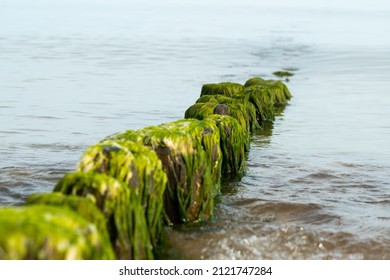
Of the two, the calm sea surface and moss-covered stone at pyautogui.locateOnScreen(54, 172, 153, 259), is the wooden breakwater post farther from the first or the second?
the calm sea surface

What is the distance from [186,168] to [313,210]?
1.45 m

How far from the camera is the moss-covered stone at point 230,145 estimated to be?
7.53m

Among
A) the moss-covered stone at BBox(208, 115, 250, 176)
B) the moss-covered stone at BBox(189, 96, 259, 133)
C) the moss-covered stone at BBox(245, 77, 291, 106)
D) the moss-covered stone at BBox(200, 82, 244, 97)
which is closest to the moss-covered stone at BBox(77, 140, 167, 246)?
the moss-covered stone at BBox(208, 115, 250, 176)

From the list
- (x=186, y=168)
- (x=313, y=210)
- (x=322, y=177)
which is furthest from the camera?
(x=322, y=177)

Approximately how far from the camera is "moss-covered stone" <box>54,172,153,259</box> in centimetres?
408

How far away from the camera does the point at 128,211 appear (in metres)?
4.23

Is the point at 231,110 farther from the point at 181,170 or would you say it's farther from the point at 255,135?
the point at 181,170

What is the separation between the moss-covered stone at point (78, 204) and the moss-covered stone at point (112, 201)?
251mm

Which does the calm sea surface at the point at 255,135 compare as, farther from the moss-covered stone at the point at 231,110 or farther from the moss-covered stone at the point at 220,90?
the moss-covered stone at the point at 220,90

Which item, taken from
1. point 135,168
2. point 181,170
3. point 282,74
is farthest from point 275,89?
point 135,168

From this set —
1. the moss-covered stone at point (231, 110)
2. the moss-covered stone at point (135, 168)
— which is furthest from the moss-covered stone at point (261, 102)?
the moss-covered stone at point (135, 168)
